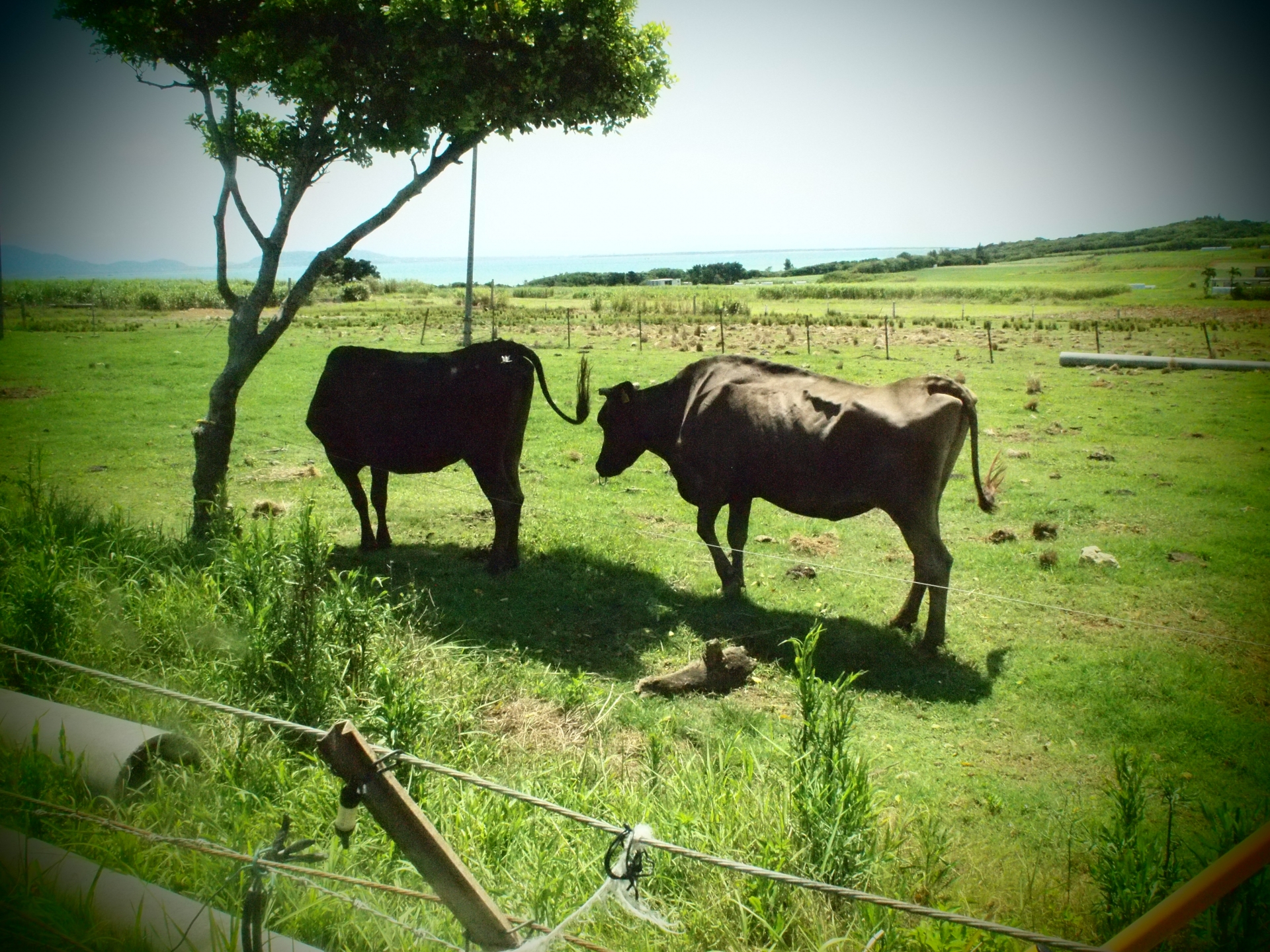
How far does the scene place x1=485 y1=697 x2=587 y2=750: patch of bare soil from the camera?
5.22m

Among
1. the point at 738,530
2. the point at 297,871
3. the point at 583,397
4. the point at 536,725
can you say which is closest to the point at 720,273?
the point at 583,397

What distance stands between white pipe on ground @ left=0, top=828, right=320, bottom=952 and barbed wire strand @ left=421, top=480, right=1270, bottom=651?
5.08m

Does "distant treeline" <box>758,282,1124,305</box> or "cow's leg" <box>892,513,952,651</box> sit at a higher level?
"distant treeline" <box>758,282,1124,305</box>

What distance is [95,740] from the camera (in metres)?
4.09

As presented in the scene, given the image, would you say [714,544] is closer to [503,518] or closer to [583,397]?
[503,518]

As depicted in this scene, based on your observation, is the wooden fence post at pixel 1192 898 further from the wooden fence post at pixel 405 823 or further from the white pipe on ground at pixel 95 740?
the white pipe on ground at pixel 95 740

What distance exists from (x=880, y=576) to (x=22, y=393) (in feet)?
40.1

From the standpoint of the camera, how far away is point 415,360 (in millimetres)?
8656

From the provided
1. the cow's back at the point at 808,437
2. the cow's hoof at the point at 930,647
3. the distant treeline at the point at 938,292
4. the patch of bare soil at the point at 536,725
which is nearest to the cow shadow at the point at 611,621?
the cow's hoof at the point at 930,647

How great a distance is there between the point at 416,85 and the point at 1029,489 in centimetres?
797

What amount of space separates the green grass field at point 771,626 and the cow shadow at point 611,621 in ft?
0.11

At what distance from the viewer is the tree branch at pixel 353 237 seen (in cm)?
863

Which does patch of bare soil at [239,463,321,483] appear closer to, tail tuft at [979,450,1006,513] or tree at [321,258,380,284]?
tree at [321,258,380,284]

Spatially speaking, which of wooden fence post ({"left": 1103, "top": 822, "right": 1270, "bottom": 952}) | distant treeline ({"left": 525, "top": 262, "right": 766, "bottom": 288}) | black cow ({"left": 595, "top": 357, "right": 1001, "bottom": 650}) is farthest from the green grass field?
distant treeline ({"left": 525, "top": 262, "right": 766, "bottom": 288})
